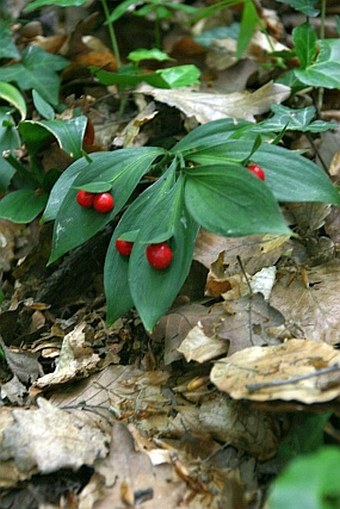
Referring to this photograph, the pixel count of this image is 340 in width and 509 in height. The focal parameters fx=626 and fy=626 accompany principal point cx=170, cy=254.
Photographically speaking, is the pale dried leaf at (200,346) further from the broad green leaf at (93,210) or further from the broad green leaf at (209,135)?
the broad green leaf at (209,135)

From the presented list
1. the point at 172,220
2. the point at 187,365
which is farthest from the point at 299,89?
the point at 187,365

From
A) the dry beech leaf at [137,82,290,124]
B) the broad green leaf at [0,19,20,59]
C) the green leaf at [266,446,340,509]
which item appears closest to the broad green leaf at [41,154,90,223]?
the dry beech leaf at [137,82,290,124]

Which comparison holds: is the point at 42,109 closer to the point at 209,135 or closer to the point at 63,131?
the point at 63,131

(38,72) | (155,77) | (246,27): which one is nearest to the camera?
(155,77)

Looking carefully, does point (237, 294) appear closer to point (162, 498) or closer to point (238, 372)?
point (238, 372)

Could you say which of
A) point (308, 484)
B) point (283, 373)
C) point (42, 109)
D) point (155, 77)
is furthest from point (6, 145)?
Answer: point (308, 484)
